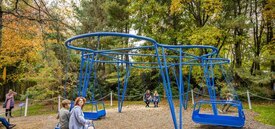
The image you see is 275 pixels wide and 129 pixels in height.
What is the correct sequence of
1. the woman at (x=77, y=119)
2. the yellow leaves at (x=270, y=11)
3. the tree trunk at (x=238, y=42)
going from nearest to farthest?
the woman at (x=77, y=119)
the yellow leaves at (x=270, y=11)
the tree trunk at (x=238, y=42)

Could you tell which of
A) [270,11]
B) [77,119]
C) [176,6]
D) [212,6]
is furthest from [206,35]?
[77,119]

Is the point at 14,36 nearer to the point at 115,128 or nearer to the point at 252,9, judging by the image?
the point at 115,128

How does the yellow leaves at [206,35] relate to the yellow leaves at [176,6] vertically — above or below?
below

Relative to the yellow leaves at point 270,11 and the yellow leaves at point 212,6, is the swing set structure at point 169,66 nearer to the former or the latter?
the yellow leaves at point 212,6

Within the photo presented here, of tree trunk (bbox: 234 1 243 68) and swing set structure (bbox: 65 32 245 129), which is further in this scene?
tree trunk (bbox: 234 1 243 68)

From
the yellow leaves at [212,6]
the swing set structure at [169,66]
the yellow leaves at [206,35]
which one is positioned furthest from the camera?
the yellow leaves at [212,6]

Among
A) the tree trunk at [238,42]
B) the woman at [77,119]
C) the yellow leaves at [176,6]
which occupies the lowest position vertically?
the woman at [77,119]

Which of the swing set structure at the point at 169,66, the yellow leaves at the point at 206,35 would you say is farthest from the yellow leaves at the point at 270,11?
the swing set structure at the point at 169,66

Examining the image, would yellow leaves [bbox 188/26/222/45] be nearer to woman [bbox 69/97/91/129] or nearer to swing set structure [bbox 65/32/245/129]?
swing set structure [bbox 65/32/245/129]

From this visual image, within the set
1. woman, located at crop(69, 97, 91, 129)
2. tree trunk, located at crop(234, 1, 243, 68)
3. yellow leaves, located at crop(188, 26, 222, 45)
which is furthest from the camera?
tree trunk, located at crop(234, 1, 243, 68)

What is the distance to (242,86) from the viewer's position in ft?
51.6

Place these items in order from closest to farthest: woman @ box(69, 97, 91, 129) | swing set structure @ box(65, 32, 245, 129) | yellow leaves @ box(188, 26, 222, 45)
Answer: woman @ box(69, 97, 91, 129) → swing set structure @ box(65, 32, 245, 129) → yellow leaves @ box(188, 26, 222, 45)

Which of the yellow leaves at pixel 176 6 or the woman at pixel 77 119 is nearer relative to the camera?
the woman at pixel 77 119

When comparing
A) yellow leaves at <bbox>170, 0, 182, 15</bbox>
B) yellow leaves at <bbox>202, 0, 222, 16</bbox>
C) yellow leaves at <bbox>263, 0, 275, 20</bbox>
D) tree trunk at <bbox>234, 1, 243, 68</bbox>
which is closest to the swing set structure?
tree trunk at <bbox>234, 1, 243, 68</bbox>
